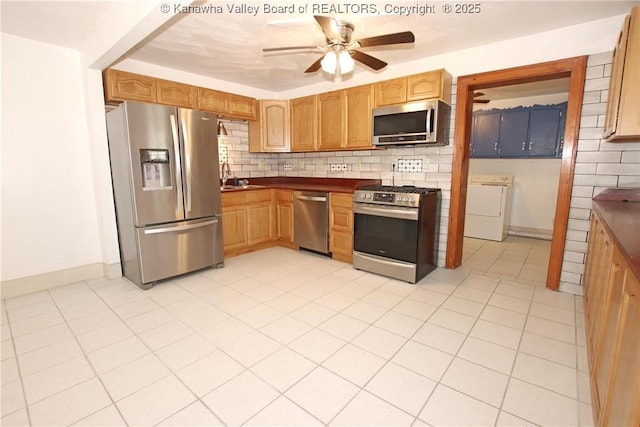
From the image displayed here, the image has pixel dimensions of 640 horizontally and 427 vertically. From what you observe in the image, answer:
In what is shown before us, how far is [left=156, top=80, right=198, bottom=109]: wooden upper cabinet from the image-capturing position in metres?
3.39

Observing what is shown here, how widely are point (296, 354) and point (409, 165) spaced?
2611 millimetres

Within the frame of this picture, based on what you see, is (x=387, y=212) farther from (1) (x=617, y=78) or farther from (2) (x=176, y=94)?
(2) (x=176, y=94)

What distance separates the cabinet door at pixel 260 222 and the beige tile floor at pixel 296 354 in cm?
110

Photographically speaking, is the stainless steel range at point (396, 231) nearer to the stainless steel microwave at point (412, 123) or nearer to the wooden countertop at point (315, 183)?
the wooden countertop at point (315, 183)

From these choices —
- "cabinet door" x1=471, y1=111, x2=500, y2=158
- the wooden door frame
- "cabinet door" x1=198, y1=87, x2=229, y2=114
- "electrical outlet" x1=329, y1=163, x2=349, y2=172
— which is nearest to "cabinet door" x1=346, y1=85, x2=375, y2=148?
"electrical outlet" x1=329, y1=163, x2=349, y2=172

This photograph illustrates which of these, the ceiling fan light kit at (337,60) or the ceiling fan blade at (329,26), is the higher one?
the ceiling fan blade at (329,26)

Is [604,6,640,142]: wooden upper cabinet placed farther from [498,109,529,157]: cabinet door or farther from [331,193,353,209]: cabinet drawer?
[498,109,529,157]: cabinet door

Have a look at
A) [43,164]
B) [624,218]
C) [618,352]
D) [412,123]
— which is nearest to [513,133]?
[412,123]

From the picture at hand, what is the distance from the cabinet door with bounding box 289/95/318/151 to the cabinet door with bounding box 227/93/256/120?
0.56 meters

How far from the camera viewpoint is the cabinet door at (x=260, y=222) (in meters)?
4.11

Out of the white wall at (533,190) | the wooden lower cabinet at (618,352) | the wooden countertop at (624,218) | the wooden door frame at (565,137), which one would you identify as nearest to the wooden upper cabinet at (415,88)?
the wooden door frame at (565,137)

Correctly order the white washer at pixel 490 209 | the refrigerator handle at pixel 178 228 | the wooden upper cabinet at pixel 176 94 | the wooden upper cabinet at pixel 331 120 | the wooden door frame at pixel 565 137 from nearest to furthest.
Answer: the wooden door frame at pixel 565 137
the refrigerator handle at pixel 178 228
the wooden upper cabinet at pixel 176 94
the wooden upper cabinet at pixel 331 120
the white washer at pixel 490 209

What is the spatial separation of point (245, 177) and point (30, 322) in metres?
3.01

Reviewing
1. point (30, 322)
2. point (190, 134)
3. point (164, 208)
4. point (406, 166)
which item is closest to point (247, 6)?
point (190, 134)
